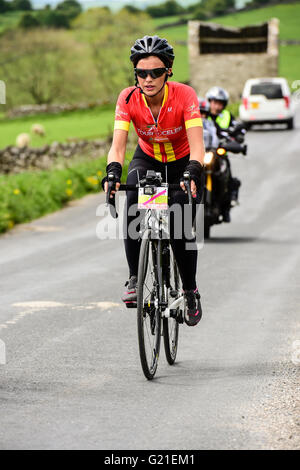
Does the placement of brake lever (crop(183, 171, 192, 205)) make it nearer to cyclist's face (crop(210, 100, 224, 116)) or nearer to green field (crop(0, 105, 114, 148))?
cyclist's face (crop(210, 100, 224, 116))

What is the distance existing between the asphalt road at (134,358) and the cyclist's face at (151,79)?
1950 mm

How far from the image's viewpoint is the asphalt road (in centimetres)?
492

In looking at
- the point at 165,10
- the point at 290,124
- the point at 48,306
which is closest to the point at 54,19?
the point at 165,10

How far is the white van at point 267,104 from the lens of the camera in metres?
33.6

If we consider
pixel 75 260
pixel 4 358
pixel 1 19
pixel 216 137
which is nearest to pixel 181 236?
pixel 4 358

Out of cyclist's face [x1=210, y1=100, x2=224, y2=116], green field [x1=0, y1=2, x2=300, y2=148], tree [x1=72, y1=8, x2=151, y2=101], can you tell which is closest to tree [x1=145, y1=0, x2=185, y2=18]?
green field [x1=0, y1=2, x2=300, y2=148]

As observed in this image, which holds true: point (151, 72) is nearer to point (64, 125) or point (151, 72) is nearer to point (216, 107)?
point (216, 107)

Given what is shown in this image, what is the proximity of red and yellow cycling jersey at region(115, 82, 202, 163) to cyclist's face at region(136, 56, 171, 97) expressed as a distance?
106mm

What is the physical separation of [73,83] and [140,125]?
6360 cm

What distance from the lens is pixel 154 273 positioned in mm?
6242

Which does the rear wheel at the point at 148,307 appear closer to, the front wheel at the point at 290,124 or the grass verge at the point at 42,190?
the grass verge at the point at 42,190

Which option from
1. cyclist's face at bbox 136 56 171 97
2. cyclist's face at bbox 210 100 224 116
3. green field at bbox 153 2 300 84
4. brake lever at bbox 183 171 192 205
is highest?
cyclist's face at bbox 136 56 171 97

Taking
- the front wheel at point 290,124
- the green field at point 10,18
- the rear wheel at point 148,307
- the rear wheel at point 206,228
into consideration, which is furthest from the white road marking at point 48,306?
the green field at point 10,18
